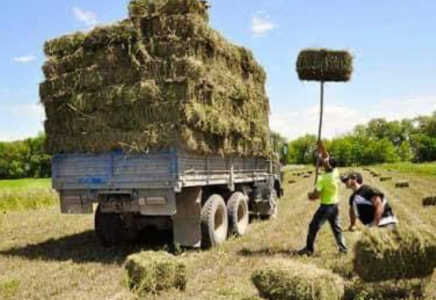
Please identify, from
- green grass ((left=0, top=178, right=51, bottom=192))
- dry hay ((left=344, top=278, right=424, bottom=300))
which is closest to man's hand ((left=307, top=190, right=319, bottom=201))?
dry hay ((left=344, top=278, right=424, bottom=300))

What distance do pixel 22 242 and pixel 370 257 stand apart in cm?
878

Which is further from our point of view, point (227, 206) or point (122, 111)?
point (227, 206)

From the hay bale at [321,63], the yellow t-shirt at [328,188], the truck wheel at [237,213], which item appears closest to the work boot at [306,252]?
the yellow t-shirt at [328,188]

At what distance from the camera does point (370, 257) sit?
261 inches

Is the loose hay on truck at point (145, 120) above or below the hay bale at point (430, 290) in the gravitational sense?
above

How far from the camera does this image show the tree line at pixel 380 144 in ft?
358

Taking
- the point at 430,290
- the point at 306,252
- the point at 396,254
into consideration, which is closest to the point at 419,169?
the point at 306,252

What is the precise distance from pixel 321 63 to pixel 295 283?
7.53m

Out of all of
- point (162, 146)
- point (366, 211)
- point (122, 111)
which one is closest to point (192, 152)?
point (162, 146)

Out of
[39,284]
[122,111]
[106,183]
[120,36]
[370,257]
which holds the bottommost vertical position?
[39,284]

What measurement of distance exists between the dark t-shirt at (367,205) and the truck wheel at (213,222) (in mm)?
3012

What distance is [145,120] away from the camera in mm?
10117

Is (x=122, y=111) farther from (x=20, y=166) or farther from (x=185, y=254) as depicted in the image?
(x=20, y=166)

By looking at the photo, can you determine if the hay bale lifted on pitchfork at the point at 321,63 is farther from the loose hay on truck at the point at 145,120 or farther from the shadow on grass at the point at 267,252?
the shadow on grass at the point at 267,252
